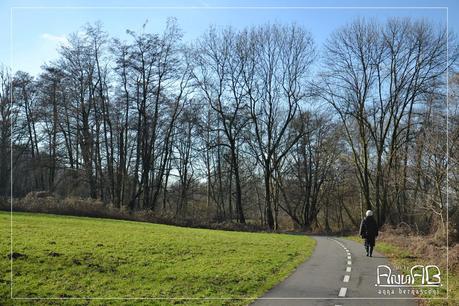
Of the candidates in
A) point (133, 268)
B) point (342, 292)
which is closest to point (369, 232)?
point (342, 292)

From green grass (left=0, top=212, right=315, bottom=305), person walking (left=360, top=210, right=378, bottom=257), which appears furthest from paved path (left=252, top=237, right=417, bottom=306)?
person walking (left=360, top=210, right=378, bottom=257)

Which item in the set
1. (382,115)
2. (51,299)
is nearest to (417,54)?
(382,115)

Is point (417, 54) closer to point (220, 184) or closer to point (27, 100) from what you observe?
point (220, 184)

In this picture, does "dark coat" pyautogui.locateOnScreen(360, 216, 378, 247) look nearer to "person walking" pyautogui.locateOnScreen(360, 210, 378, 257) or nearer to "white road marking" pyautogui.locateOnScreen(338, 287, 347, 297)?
"person walking" pyautogui.locateOnScreen(360, 210, 378, 257)

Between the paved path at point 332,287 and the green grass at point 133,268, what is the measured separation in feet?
1.50

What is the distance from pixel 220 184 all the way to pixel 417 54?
30.2 meters

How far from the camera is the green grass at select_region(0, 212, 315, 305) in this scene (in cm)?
1066

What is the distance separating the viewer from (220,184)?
60.1 meters

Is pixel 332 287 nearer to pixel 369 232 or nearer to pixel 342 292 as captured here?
pixel 342 292

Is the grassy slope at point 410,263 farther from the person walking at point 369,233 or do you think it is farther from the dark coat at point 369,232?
the dark coat at point 369,232

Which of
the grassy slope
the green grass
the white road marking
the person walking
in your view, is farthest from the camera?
the person walking

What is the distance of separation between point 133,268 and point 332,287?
588 cm

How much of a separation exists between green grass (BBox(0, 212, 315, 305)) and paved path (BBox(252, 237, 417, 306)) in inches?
18.0

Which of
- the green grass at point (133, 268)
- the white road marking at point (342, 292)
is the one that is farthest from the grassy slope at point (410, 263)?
the green grass at point (133, 268)
